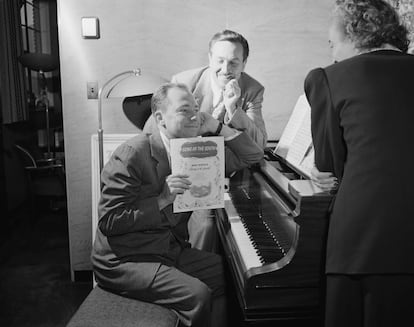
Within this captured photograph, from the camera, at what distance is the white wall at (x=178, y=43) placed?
2.89 meters

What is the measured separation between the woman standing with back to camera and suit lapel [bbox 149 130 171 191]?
0.68 meters

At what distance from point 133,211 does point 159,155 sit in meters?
0.25

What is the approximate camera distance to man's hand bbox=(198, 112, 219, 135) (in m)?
2.01

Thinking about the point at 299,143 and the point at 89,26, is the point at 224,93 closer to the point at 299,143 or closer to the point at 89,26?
the point at 299,143

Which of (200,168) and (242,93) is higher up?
(242,93)

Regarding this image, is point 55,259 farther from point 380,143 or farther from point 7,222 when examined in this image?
point 380,143

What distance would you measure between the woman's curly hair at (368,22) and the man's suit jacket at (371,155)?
0.06 metres

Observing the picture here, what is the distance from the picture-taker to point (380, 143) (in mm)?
1317

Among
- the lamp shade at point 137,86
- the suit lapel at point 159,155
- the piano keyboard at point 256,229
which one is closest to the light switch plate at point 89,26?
the lamp shade at point 137,86

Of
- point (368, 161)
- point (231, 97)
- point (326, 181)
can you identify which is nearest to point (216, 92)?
point (231, 97)

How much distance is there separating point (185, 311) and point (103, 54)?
70.7 inches

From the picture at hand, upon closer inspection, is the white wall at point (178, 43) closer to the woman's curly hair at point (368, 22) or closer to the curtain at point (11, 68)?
the woman's curly hair at point (368, 22)

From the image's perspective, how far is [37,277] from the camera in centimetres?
329

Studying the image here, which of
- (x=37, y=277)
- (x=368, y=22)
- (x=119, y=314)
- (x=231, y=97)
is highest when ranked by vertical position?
(x=368, y=22)
